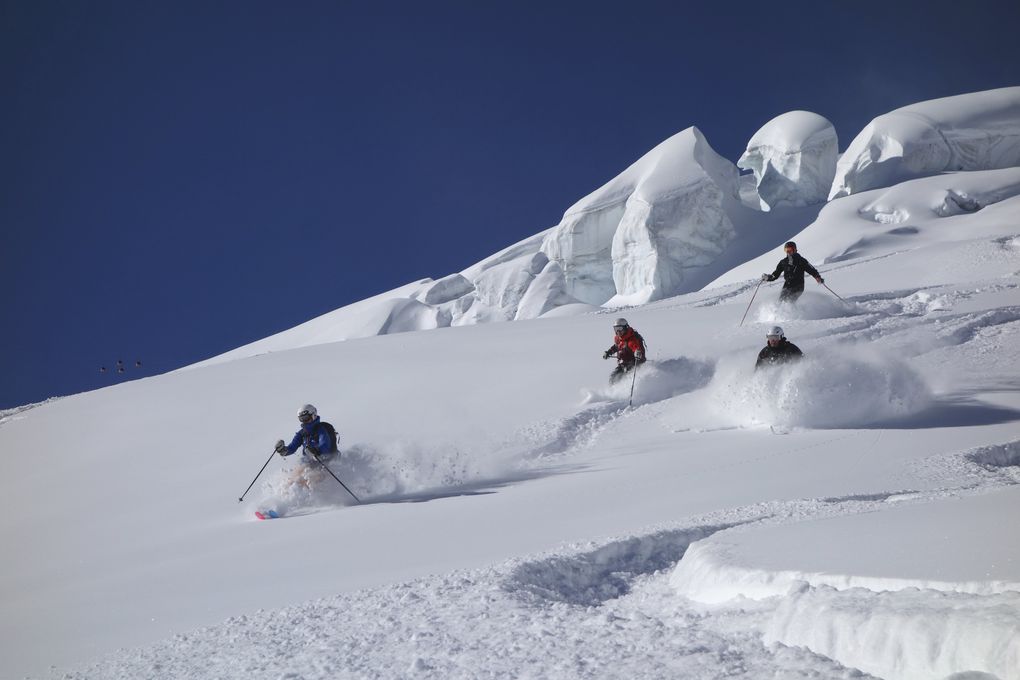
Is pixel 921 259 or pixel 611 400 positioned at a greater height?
pixel 921 259

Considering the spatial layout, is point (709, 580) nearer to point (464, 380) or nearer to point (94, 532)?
point (94, 532)

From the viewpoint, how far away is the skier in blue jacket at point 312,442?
31.2 feet

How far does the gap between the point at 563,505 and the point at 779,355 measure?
15.7 ft

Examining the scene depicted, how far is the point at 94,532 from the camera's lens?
30.7ft

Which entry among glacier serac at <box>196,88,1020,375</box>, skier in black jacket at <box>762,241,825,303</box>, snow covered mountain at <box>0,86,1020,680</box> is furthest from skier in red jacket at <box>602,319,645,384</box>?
glacier serac at <box>196,88,1020,375</box>

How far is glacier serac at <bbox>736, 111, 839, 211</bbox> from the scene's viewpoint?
178 ft

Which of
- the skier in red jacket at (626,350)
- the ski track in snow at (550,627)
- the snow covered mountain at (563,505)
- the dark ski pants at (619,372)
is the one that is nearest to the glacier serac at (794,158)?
the snow covered mountain at (563,505)

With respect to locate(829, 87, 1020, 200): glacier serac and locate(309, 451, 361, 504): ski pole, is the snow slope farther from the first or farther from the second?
locate(829, 87, 1020, 200): glacier serac

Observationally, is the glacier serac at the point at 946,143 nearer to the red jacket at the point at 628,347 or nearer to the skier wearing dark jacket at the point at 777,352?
the red jacket at the point at 628,347

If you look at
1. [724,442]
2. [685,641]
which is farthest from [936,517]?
[724,442]

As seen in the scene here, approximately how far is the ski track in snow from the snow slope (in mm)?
20

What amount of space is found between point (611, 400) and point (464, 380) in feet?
11.0

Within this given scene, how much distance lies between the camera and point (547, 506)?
7.36 m

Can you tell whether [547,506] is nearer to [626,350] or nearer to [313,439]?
[313,439]
